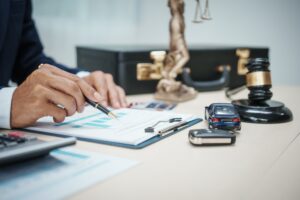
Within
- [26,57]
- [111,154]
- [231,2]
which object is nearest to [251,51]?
[231,2]

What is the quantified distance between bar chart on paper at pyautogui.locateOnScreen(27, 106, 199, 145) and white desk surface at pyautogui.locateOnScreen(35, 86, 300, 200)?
2 cm

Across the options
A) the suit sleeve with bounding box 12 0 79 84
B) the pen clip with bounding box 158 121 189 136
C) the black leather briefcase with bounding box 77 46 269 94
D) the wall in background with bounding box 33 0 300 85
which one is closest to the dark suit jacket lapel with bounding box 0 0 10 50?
the suit sleeve with bounding box 12 0 79 84

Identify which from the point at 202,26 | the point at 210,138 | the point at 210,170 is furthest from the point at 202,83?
the point at 202,26

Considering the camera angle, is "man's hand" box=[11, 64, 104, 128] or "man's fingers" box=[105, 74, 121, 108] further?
"man's fingers" box=[105, 74, 121, 108]

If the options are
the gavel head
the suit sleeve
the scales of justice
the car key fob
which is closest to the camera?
the car key fob

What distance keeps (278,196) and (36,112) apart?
0.43 m

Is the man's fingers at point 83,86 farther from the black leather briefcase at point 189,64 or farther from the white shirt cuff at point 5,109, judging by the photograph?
the black leather briefcase at point 189,64

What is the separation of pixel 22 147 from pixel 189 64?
84cm

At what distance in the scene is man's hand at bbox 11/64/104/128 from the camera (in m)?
0.61

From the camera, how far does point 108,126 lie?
0.62 meters

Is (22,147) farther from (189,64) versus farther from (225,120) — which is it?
(189,64)

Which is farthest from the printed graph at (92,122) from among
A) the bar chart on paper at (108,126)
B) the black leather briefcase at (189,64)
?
the black leather briefcase at (189,64)

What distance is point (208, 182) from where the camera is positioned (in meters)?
0.39

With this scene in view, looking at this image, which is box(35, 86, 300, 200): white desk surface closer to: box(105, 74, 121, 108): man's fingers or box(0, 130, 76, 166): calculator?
box(0, 130, 76, 166): calculator
